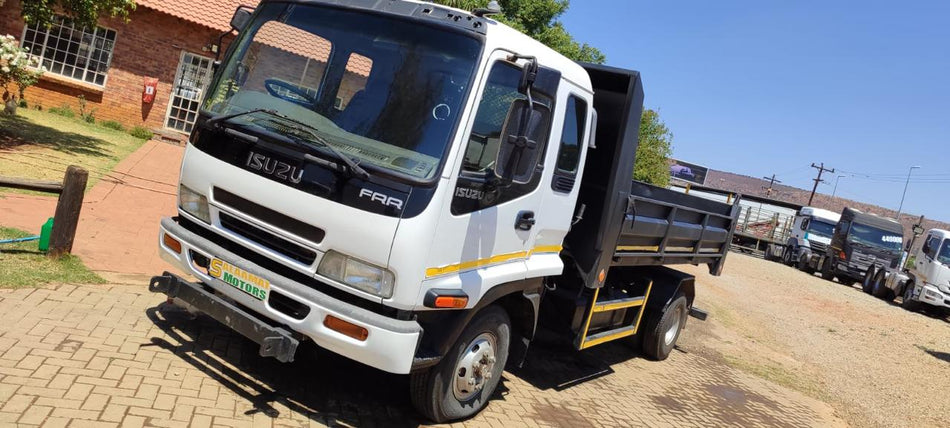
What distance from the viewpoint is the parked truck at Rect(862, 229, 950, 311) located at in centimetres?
1950

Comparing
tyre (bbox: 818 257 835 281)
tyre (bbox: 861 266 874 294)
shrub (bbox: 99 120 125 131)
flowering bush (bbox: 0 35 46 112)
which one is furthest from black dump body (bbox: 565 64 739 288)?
tyre (bbox: 818 257 835 281)

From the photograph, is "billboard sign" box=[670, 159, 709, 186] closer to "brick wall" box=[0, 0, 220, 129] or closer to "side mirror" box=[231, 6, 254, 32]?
"brick wall" box=[0, 0, 220, 129]

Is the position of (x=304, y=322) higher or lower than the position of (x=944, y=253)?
lower

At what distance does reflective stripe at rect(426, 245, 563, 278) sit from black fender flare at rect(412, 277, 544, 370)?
0.59 feet

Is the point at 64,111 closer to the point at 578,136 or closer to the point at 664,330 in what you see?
the point at 664,330

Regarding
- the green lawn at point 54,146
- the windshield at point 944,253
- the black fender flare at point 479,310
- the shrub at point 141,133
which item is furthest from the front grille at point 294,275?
the windshield at point 944,253

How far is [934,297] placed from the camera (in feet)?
63.9

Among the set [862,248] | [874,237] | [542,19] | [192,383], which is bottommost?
[192,383]

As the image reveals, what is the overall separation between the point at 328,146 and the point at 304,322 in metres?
1.03

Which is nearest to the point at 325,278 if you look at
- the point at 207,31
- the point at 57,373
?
the point at 57,373

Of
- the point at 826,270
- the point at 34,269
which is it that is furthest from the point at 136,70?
the point at 826,270

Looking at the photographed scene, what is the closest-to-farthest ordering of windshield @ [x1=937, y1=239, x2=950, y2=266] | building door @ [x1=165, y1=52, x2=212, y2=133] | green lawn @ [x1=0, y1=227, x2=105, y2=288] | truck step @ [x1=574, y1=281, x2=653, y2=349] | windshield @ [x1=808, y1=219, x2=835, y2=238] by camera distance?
green lawn @ [x1=0, y1=227, x2=105, y2=288] → truck step @ [x1=574, y1=281, x2=653, y2=349] → building door @ [x1=165, y1=52, x2=212, y2=133] → windshield @ [x1=937, y1=239, x2=950, y2=266] → windshield @ [x1=808, y1=219, x2=835, y2=238]

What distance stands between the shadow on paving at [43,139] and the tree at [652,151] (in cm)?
2410

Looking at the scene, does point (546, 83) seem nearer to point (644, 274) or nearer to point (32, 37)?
point (644, 274)
